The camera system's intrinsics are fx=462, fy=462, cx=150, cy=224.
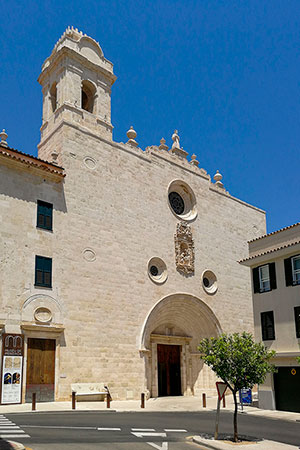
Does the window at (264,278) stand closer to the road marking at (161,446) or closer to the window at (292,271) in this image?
the window at (292,271)

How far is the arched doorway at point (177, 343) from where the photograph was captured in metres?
29.7

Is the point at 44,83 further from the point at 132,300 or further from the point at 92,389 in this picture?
the point at 92,389

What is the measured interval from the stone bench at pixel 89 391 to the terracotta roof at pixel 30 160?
37.7 ft

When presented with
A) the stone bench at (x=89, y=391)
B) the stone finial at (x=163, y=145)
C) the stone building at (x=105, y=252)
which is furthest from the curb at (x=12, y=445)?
the stone finial at (x=163, y=145)

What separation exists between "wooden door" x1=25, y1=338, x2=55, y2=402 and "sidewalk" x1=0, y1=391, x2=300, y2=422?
0.67 metres

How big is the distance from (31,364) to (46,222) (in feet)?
24.4

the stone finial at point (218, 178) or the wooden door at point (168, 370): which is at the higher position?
the stone finial at point (218, 178)

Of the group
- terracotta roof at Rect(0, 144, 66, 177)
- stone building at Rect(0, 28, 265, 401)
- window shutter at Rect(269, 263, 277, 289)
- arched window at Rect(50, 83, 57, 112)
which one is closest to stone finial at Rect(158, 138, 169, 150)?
stone building at Rect(0, 28, 265, 401)

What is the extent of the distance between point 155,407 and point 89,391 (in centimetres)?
358

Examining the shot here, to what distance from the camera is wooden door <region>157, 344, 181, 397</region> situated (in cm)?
3036

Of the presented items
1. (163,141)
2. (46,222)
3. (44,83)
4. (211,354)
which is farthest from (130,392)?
(44,83)

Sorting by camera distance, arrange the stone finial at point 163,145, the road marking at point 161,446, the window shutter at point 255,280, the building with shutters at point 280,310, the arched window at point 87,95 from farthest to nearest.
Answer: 1. the stone finial at point 163,145
2. the arched window at point 87,95
3. the window shutter at point 255,280
4. the building with shutters at point 280,310
5. the road marking at point 161,446

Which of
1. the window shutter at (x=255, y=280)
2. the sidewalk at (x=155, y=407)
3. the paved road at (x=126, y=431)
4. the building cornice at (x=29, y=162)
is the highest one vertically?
the building cornice at (x=29, y=162)

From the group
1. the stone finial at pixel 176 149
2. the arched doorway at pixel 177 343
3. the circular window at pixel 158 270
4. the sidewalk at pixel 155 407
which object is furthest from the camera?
the stone finial at pixel 176 149
